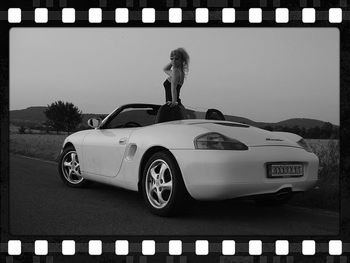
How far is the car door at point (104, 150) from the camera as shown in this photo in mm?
4715

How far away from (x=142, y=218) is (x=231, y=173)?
1.01 m

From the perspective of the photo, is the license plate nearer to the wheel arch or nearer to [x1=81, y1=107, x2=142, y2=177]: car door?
the wheel arch

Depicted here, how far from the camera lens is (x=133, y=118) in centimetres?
489

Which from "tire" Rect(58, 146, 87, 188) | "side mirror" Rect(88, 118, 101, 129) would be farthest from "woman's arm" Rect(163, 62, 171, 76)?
"tire" Rect(58, 146, 87, 188)

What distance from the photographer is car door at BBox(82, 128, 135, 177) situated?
471 cm

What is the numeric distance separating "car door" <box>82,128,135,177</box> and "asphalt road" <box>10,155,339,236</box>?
1.14ft

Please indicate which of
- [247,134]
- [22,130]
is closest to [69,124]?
[22,130]

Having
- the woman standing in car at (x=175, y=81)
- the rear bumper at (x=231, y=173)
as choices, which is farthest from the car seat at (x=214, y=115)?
the rear bumper at (x=231, y=173)

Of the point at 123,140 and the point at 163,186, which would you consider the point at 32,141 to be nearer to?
the point at 123,140

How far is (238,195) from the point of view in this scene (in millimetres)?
3793

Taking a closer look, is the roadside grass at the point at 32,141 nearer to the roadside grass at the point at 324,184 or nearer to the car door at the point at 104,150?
the car door at the point at 104,150

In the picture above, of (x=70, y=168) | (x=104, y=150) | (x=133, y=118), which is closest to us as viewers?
(x=133, y=118)

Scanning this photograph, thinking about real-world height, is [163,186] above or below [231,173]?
below

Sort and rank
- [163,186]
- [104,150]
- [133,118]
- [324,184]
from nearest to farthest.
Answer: [163,186] < [324,184] < [133,118] < [104,150]
